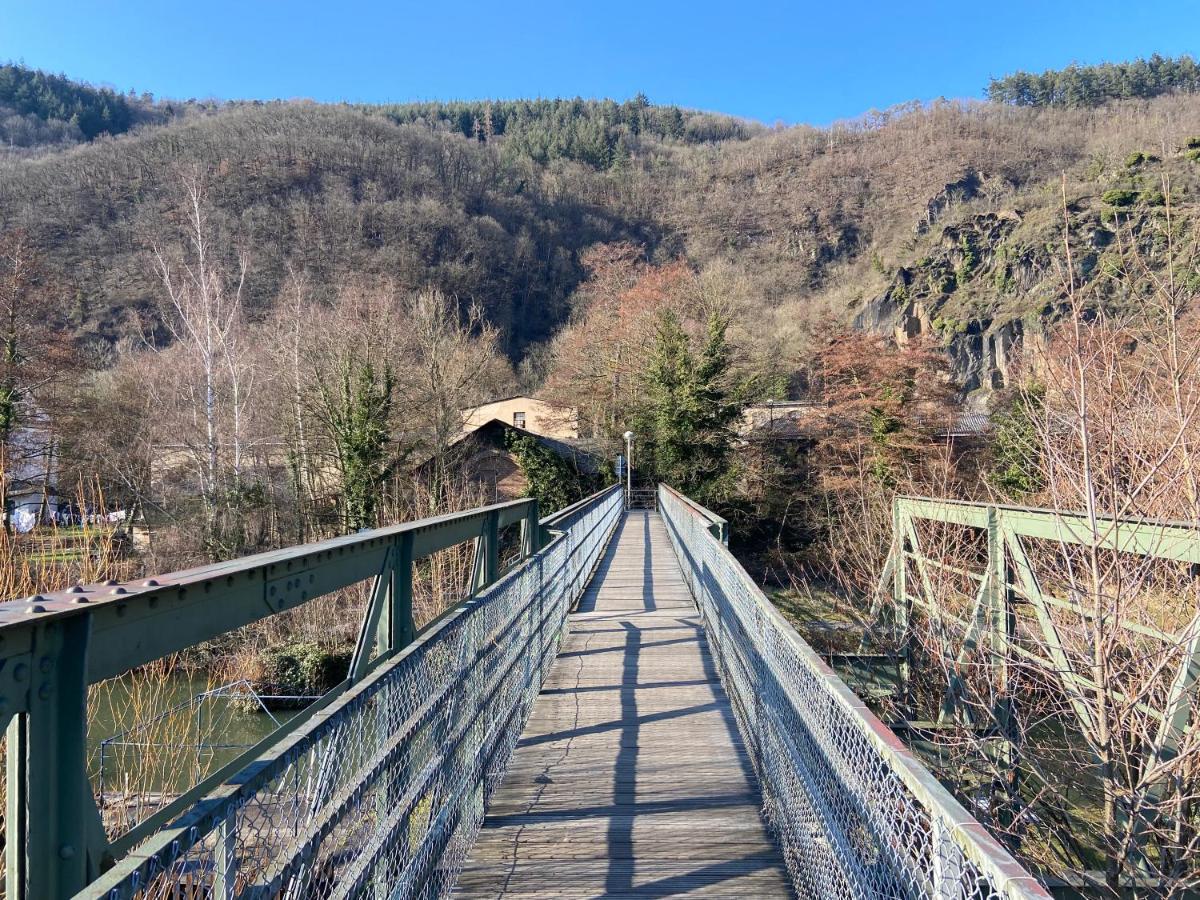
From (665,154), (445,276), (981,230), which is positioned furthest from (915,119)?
(445,276)

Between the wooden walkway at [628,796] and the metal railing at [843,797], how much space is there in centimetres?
24

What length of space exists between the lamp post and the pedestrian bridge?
24.9 metres

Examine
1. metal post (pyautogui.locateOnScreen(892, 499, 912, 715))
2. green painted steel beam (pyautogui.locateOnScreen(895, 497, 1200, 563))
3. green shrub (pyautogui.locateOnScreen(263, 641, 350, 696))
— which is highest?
green painted steel beam (pyautogui.locateOnScreen(895, 497, 1200, 563))

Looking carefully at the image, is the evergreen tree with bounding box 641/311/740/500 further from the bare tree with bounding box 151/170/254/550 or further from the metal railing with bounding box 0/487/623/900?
the metal railing with bounding box 0/487/623/900

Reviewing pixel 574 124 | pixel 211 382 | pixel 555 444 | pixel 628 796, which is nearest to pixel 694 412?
pixel 555 444

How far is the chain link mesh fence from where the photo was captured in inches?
54.7

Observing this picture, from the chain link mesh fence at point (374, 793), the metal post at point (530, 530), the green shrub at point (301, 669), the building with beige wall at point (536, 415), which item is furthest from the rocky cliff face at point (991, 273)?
the chain link mesh fence at point (374, 793)

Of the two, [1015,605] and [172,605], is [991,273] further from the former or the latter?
[172,605]

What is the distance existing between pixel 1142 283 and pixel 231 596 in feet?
23.7

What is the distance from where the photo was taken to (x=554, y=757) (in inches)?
177

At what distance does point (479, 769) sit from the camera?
11.6ft

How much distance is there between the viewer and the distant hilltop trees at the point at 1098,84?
105 m

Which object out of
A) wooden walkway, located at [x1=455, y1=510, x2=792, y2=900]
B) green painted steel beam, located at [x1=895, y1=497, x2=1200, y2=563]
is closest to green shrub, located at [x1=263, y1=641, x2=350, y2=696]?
wooden walkway, located at [x1=455, y1=510, x2=792, y2=900]

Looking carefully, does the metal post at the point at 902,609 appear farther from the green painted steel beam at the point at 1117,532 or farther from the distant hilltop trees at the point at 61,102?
the distant hilltop trees at the point at 61,102
